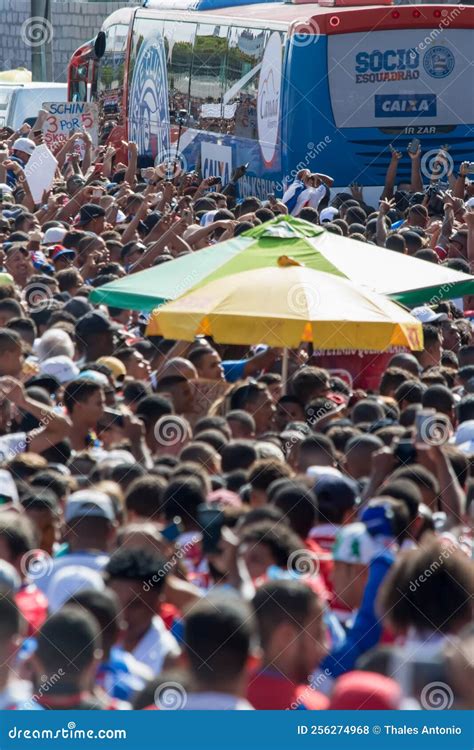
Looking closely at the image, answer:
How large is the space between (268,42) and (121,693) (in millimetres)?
13895

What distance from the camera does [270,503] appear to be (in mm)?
5809

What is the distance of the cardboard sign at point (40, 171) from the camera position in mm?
15734

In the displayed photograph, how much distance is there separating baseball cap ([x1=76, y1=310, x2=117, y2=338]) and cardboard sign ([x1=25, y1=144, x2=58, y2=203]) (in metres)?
6.86

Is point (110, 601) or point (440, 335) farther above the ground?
point (110, 601)

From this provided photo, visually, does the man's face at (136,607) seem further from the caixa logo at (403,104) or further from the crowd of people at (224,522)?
the caixa logo at (403,104)

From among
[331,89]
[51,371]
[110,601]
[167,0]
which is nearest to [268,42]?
[331,89]

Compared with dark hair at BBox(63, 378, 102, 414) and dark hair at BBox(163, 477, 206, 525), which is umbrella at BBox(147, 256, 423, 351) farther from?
dark hair at BBox(163, 477, 206, 525)

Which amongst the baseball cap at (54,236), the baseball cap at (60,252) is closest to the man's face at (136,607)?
the baseball cap at (60,252)

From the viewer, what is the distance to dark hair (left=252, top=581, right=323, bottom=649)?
4414mm

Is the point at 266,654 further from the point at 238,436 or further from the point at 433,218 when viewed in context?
the point at 433,218

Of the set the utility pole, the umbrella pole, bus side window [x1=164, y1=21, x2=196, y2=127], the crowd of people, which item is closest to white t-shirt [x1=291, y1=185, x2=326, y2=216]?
bus side window [x1=164, y1=21, x2=196, y2=127]

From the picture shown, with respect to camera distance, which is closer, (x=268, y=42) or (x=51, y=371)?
(x=51, y=371)

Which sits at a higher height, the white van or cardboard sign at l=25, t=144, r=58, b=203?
cardboard sign at l=25, t=144, r=58, b=203

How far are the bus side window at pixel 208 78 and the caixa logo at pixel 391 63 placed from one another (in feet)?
8.37
